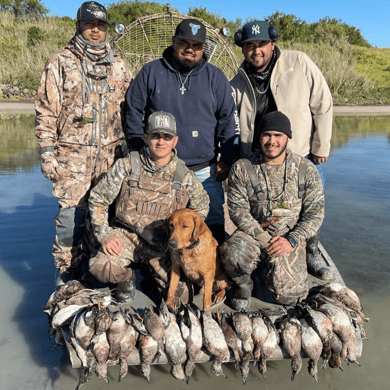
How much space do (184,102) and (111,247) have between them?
1731mm

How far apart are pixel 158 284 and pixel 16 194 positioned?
17.1 feet

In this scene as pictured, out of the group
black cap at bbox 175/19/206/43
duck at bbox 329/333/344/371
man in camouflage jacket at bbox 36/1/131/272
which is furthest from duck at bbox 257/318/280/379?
black cap at bbox 175/19/206/43

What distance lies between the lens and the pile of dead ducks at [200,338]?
3145 mm

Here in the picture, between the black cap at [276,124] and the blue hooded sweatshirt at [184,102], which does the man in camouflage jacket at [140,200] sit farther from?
the black cap at [276,124]

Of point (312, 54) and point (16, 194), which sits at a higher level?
point (312, 54)

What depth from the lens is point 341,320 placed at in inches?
129

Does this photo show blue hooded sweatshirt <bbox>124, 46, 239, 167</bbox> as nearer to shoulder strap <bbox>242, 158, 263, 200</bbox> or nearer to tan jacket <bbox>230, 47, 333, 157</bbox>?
tan jacket <bbox>230, 47, 333, 157</bbox>

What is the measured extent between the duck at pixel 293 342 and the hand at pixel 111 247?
5.22ft

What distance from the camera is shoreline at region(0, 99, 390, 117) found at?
63.8 feet

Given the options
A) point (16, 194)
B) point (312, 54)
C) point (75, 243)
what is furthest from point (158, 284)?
point (312, 54)

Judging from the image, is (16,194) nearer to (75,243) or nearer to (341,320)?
(75,243)

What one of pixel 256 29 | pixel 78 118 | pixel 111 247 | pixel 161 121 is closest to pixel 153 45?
pixel 256 29

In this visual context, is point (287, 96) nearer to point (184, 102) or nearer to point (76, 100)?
point (184, 102)

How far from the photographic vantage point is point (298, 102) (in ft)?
15.0
